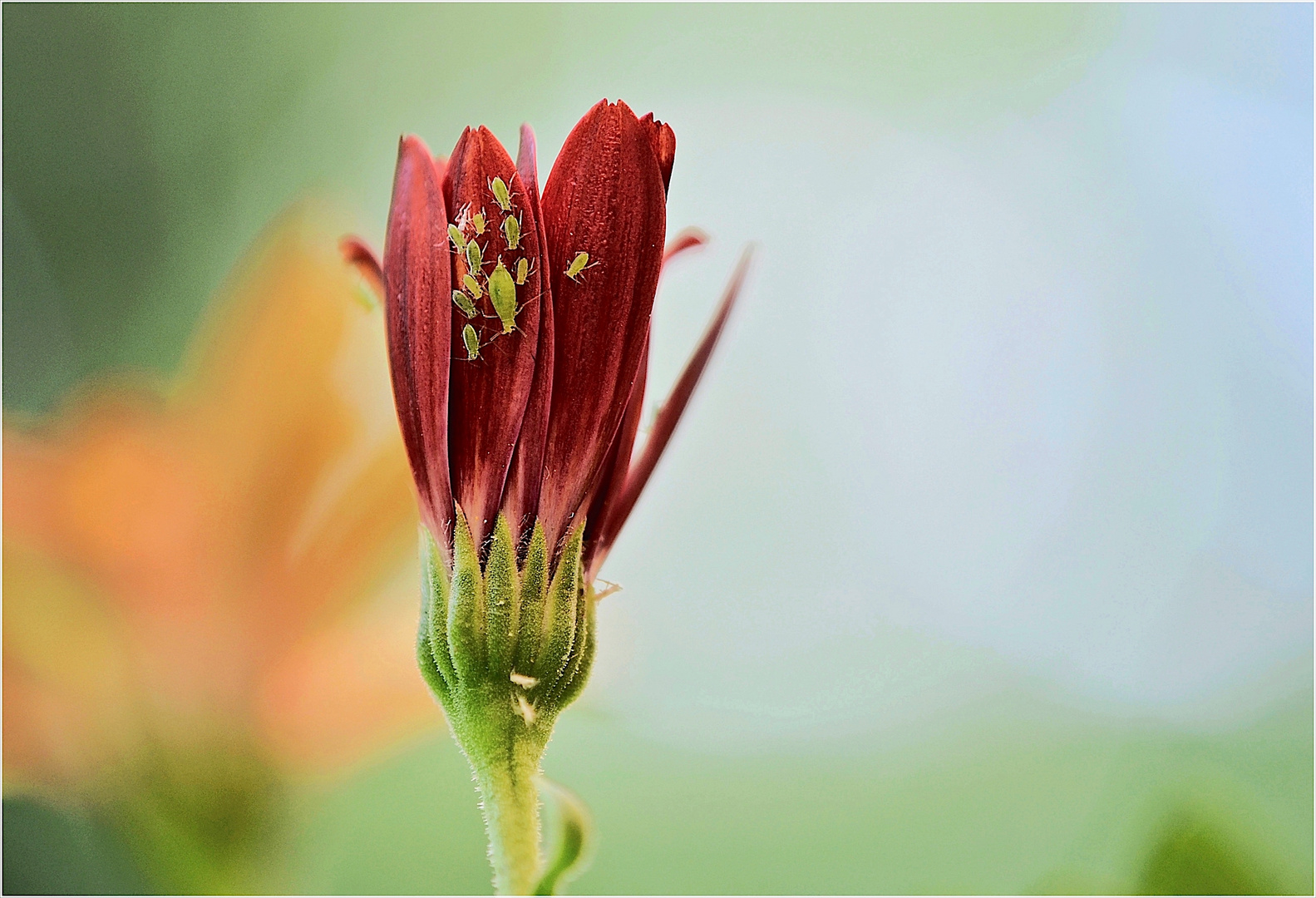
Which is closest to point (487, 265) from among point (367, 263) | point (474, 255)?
point (474, 255)

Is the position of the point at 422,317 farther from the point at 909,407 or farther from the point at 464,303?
the point at 909,407

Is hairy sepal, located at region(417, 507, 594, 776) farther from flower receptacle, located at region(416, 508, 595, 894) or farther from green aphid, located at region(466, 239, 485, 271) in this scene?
green aphid, located at region(466, 239, 485, 271)

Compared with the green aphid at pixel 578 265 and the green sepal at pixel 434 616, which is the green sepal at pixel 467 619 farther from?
the green aphid at pixel 578 265

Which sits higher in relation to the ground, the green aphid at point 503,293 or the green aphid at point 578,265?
the green aphid at point 578,265

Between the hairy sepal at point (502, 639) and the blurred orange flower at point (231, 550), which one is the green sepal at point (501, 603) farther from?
the blurred orange flower at point (231, 550)

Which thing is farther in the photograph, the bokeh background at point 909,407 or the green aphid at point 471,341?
the bokeh background at point 909,407

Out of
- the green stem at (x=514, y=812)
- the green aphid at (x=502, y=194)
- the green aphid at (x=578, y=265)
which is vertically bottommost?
the green stem at (x=514, y=812)

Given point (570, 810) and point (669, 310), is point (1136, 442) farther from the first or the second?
point (570, 810)

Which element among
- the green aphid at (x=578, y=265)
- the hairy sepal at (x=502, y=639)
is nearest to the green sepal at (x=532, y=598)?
the hairy sepal at (x=502, y=639)
